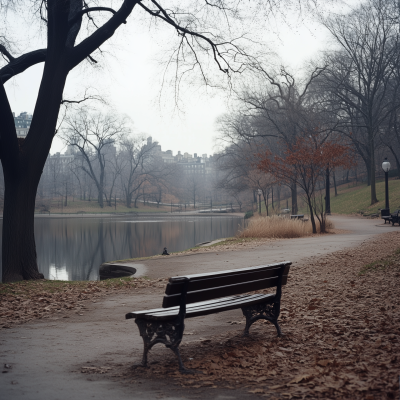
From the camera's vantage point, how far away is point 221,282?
4.66m

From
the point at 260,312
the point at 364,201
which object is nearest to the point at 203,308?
the point at 260,312

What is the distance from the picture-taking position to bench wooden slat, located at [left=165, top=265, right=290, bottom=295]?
13.9ft

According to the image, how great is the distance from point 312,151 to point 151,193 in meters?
66.3

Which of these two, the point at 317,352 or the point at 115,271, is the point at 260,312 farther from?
the point at 115,271

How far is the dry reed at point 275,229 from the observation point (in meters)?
19.4

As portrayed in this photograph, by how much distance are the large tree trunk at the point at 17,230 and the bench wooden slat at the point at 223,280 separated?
6116 mm

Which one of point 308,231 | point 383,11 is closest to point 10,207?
point 308,231

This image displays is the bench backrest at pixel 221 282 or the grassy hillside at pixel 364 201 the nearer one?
the bench backrest at pixel 221 282

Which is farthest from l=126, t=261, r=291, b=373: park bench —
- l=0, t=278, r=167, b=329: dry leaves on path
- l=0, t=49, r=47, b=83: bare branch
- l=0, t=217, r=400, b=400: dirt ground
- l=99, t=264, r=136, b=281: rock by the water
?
l=0, t=49, r=47, b=83: bare branch

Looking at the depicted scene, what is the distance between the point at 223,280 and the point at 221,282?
30mm

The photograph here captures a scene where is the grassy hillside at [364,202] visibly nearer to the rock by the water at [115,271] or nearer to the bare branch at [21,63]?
the rock by the water at [115,271]

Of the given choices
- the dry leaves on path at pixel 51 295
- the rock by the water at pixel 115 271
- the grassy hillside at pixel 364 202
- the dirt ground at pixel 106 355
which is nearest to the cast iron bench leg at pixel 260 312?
the dirt ground at pixel 106 355

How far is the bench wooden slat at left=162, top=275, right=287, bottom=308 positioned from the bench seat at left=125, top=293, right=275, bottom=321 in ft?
0.33

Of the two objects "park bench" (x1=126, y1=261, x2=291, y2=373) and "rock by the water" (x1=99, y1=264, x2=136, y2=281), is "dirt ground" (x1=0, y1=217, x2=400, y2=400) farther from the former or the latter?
"rock by the water" (x1=99, y1=264, x2=136, y2=281)
